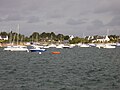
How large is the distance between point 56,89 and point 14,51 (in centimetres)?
11003

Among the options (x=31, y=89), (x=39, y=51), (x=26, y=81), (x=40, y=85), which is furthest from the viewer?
(x=39, y=51)

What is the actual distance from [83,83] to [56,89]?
18.3 feet

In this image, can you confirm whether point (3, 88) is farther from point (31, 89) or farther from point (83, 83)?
point (83, 83)

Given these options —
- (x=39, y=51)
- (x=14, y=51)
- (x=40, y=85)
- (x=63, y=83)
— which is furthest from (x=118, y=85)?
(x=14, y=51)

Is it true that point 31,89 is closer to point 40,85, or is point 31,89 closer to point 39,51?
point 40,85

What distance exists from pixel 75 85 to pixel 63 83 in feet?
7.27

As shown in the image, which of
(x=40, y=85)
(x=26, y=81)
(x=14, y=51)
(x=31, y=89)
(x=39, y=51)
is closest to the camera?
(x=31, y=89)

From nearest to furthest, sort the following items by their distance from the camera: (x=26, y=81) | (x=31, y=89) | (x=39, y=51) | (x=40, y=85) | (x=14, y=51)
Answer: (x=31, y=89) → (x=40, y=85) → (x=26, y=81) → (x=39, y=51) → (x=14, y=51)

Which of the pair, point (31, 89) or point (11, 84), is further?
point (11, 84)

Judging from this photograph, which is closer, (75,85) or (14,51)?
(75,85)

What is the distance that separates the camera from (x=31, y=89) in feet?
110

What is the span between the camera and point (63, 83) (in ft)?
125


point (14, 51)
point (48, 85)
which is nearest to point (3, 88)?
point (48, 85)

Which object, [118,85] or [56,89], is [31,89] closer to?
[56,89]
